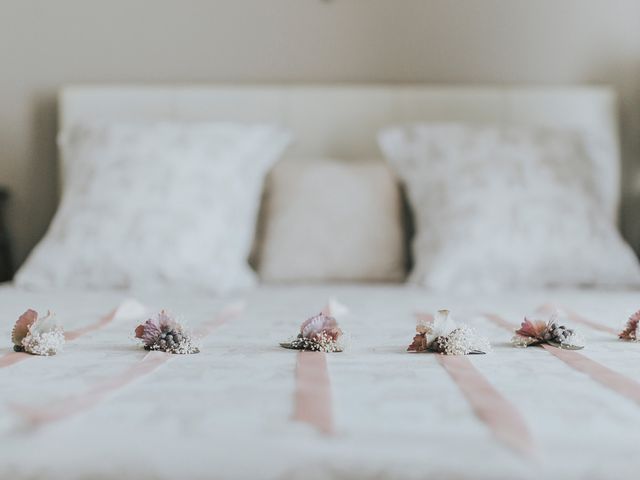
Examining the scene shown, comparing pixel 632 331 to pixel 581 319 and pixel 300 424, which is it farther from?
pixel 300 424

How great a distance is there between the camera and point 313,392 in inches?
27.1

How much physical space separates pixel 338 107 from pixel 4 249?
1191 mm

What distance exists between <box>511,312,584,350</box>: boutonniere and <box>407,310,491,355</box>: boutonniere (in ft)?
0.25

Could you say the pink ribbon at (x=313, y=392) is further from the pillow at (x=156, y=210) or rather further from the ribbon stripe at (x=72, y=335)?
the pillow at (x=156, y=210)

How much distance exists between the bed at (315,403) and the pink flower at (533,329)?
2cm

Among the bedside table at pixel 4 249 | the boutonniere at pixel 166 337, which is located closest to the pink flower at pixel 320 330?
the boutonniere at pixel 166 337

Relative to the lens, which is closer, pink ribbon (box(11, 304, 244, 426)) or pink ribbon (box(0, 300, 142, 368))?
pink ribbon (box(11, 304, 244, 426))

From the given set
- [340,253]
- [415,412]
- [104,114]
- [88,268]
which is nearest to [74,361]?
[415,412]

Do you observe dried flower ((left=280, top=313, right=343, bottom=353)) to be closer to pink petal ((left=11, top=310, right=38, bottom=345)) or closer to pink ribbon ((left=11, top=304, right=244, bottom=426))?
pink ribbon ((left=11, top=304, right=244, bottom=426))

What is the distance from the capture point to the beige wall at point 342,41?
2.36m

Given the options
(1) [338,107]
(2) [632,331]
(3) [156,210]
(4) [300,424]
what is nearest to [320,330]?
(4) [300,424]

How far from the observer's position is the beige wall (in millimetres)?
2355

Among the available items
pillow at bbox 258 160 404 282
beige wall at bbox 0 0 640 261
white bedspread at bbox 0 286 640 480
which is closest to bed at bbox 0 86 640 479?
white bedspread at bbox 0 286 640 480

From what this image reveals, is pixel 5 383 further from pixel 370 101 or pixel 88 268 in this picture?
pixel 370 101
